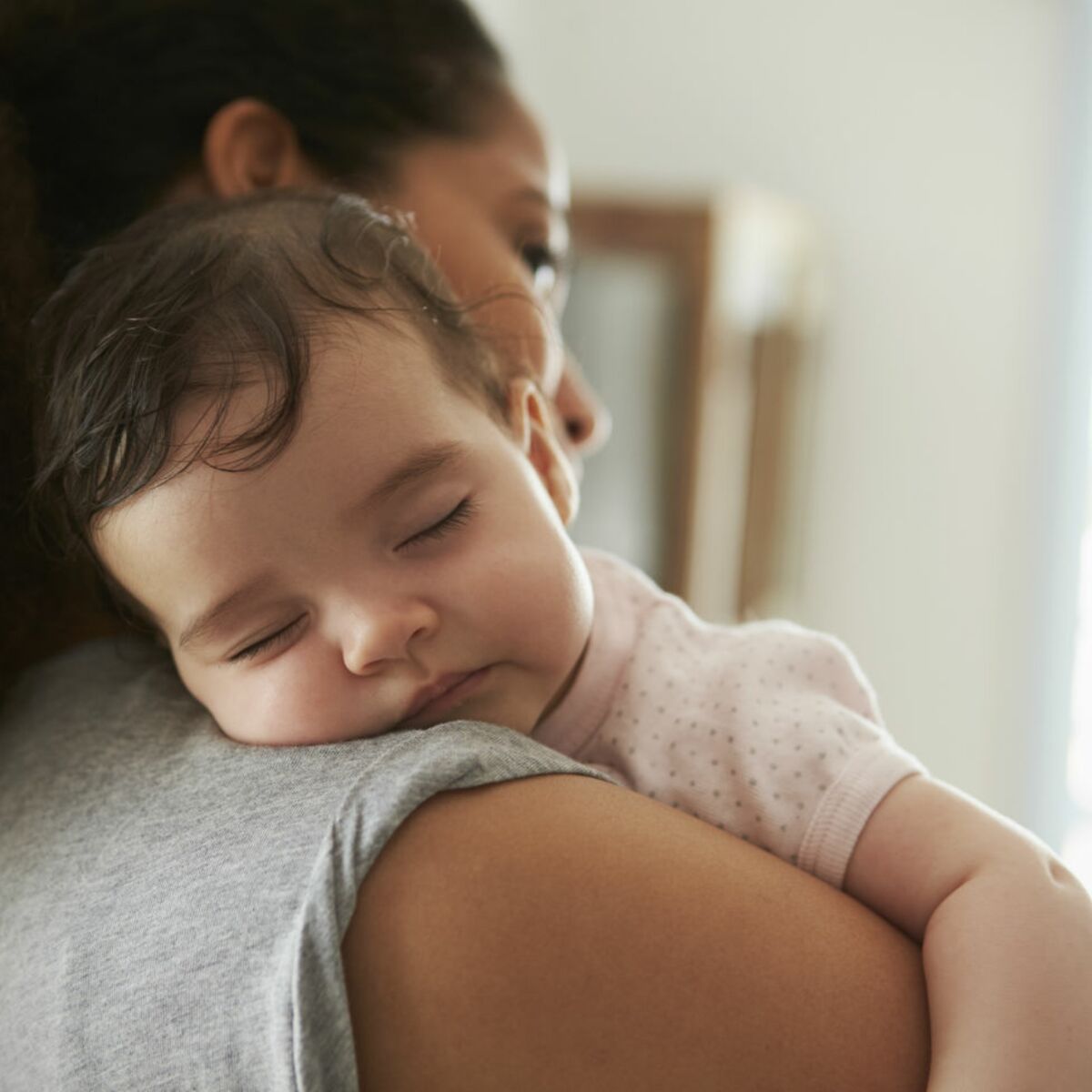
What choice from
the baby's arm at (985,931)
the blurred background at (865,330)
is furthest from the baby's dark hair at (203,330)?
the blurred background at (865,330)

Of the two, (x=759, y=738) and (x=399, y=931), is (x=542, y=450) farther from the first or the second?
(x=399, y=931)

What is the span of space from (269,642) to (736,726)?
0.32 m

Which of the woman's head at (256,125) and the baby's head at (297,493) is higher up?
the woman's head at (256,125)

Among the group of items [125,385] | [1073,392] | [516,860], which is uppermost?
[125,385]

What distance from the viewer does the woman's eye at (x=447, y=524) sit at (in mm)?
806

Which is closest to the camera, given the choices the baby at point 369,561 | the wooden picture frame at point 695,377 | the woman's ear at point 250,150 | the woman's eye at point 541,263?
the baby at point 369,561

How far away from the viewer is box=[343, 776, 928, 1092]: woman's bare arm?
0.57 metres

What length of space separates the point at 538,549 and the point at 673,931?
0.31 metres

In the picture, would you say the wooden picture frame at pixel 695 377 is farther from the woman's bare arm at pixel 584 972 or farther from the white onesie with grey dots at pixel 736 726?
the woman's bare arm at pixel 584 972

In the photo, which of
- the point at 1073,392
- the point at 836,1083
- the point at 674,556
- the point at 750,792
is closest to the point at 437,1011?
the point at 836,1083

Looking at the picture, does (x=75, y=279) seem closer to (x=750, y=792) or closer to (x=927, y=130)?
(x=750, y=792)

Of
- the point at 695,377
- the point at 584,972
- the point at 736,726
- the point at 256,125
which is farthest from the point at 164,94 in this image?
the point at 695,377

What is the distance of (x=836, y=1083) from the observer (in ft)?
1.98

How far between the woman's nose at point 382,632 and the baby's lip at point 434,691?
0.03 meters
